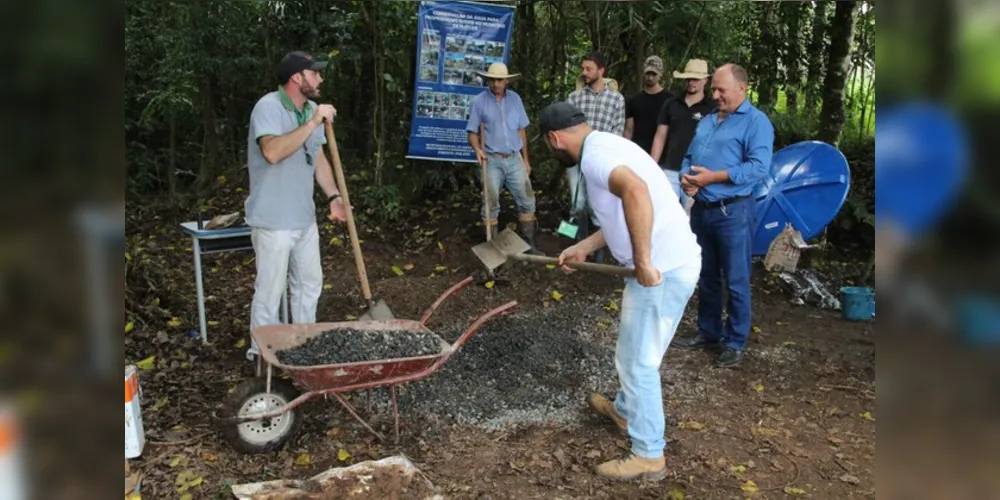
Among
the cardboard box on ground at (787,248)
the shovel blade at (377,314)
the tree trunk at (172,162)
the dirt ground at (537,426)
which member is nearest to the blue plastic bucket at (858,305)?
the dirt ground at (537,426)

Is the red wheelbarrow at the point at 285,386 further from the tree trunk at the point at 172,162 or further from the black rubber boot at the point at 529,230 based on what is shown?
the tree trunk at the point at 172,162

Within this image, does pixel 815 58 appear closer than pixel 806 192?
No

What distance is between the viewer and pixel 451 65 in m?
7.19

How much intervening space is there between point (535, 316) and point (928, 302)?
4.90m

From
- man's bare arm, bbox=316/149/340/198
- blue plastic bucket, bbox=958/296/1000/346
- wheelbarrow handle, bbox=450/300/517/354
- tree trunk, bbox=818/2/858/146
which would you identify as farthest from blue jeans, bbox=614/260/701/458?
tree trunk, bbox=818/2/858/146

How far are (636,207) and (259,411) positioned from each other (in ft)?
6.80

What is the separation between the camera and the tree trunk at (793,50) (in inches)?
350

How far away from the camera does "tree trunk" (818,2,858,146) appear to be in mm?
6934

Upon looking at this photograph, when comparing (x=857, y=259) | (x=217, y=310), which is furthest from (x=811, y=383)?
(x=217, y=310)

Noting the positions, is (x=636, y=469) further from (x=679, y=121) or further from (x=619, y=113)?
(x=619, y=113)

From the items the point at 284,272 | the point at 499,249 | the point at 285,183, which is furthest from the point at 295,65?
the point at 499,249

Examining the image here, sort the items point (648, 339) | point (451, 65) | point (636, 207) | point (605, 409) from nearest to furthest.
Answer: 1. point (636, 207)
2. point (648, 339)
3. point (605, 409)
4. point (451, 65)

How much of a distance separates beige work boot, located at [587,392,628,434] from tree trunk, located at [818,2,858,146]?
477 cm

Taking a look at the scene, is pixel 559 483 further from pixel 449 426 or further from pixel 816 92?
pixel 816 92
